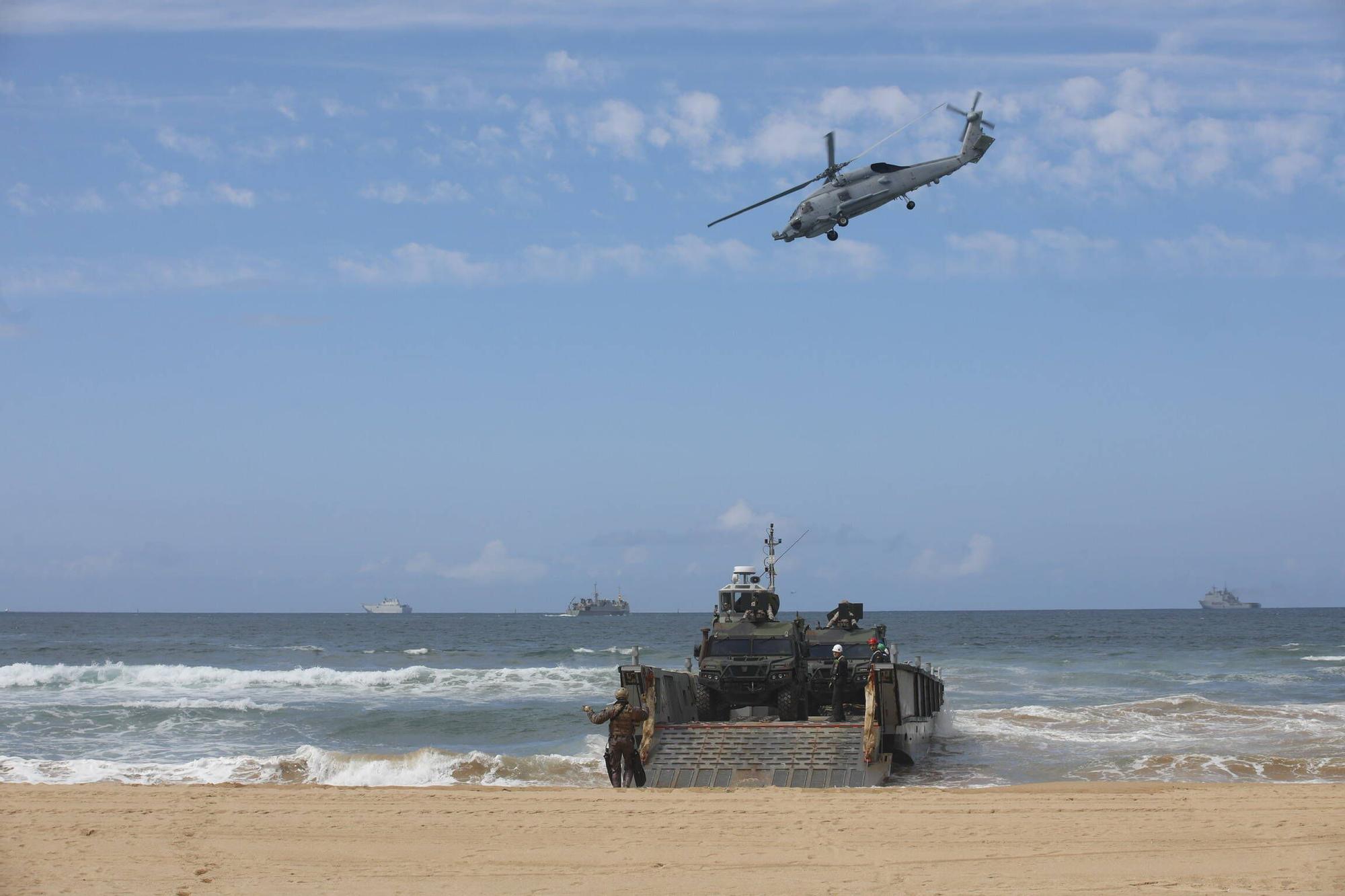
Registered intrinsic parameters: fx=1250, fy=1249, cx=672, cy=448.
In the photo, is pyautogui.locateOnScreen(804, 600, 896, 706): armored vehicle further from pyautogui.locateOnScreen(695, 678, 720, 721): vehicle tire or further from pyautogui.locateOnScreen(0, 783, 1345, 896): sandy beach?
pyautogui.locateOnScreen(0, 783, 1345, 896): sandy beach

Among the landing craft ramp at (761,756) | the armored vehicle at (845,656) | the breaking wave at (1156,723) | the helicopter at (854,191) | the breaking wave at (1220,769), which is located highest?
the helicopter at (854,191)

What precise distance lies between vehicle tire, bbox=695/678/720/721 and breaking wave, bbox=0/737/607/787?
6.05 feet

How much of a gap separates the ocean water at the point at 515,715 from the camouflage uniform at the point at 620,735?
4.35 metres

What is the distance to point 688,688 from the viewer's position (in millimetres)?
19203

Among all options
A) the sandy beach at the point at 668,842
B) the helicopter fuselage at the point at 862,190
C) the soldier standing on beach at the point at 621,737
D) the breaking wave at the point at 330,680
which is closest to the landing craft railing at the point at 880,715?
the sandy beach at the point at 668,842

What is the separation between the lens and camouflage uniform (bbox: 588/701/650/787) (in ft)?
49.0

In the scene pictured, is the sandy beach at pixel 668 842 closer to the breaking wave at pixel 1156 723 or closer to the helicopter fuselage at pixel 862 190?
the breaking wave at pixel 1156 723

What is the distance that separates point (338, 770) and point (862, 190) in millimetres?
16055

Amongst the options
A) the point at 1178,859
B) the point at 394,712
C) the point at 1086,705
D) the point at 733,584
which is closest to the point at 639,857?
the point at 1178,859

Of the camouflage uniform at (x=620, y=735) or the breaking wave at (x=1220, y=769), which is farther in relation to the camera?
the breaking wave at (x=1220, y=769)

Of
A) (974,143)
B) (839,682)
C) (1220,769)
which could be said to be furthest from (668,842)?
(974,143)

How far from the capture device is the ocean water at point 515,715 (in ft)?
65.3

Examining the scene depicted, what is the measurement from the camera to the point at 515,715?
95.0 feet

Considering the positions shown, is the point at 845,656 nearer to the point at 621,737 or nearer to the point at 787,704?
the point at 787,704
